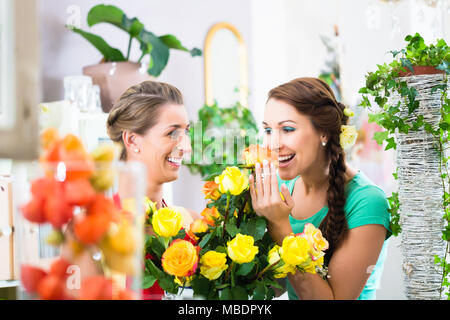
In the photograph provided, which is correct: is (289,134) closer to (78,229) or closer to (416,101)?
(416,101)

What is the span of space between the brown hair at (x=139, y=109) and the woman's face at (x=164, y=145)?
0.04ft

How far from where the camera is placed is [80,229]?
298mm

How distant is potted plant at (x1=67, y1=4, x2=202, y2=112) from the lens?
4.37 feet

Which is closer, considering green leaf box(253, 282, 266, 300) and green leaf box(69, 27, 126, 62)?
green leaf box(253, 282, 266, 300)

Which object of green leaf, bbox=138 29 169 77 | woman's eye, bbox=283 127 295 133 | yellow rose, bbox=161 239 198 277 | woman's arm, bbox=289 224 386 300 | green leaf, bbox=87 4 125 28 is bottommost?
woman's arm, bbox=289 224 386 300

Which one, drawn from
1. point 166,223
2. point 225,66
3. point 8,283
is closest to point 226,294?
point 166,223

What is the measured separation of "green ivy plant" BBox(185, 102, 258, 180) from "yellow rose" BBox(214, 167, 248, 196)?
55 mm

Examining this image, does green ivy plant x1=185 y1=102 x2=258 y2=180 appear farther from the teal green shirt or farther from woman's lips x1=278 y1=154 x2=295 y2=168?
the teal green shirt

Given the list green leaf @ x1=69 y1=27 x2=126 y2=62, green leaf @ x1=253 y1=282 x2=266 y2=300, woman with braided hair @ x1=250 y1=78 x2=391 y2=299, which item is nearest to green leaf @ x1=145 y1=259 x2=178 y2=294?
green leaf @ x1=253 y1=282 x2=266 y2=300

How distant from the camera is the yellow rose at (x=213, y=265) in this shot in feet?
1.85

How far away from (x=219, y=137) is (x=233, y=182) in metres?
0.59

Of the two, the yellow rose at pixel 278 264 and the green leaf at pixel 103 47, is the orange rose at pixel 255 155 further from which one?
the green leaf at pixel 103 47

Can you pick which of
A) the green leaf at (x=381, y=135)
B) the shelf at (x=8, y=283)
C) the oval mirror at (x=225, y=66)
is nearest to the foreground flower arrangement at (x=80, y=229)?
the green leaf at (x=381, y=135)
